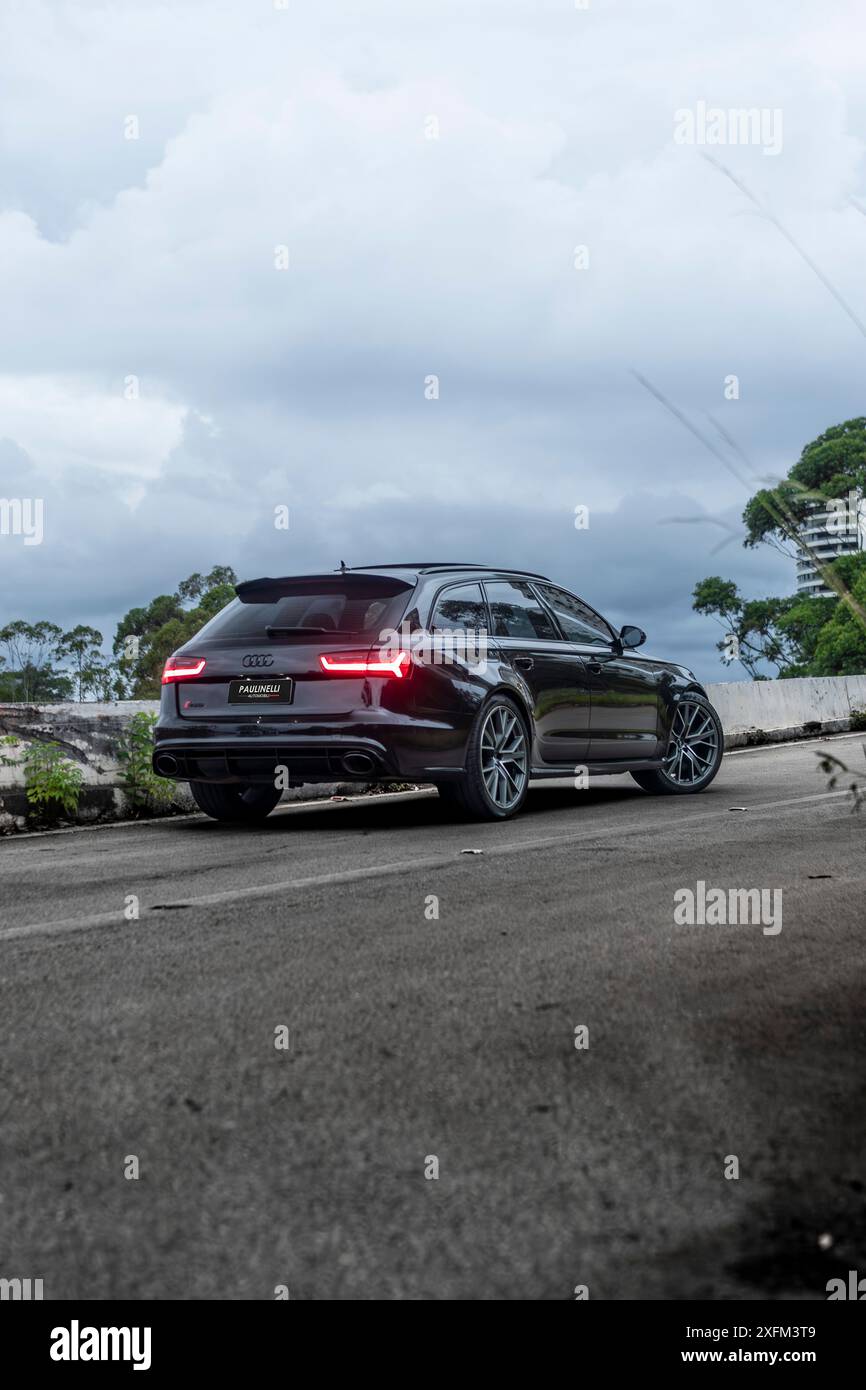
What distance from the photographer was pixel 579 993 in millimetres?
4523

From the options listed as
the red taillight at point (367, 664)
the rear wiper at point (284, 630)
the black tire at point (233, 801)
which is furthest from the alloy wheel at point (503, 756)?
the black tire at point (233, 801)

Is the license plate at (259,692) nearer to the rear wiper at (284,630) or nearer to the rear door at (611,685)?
the rear wiper at (284,630)

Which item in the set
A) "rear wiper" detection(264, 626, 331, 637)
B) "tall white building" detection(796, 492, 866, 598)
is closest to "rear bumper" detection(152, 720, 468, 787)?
"rear wiper" detection(264, 626, 331, 637)

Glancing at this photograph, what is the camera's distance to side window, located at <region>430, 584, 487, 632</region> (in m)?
9.82

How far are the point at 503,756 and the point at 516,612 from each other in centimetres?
121

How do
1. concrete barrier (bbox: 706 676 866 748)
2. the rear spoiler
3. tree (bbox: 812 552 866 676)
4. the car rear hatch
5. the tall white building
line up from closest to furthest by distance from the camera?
1. the tall white building
2. the car rear hatch
3. the rear spoiler
4. concrete barrier (bbox: 706 676 866 748)
5. tree (bbox: 812 552 866 676)

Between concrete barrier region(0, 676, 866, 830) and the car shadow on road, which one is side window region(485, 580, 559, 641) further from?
concrete barrier region(0, 676, 866, 830)

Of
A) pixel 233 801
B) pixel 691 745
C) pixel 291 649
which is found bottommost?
pixel 233 801

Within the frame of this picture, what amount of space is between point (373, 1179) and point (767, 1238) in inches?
29.5

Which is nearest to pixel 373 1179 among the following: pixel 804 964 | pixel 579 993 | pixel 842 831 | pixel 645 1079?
pixel 645 1079

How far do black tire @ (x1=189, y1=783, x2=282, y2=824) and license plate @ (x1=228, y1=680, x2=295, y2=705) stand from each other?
1066mm

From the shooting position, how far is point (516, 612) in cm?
1087

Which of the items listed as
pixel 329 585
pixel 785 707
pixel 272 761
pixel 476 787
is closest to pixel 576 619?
pixel 476 787

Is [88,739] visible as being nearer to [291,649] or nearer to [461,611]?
[291,649]
